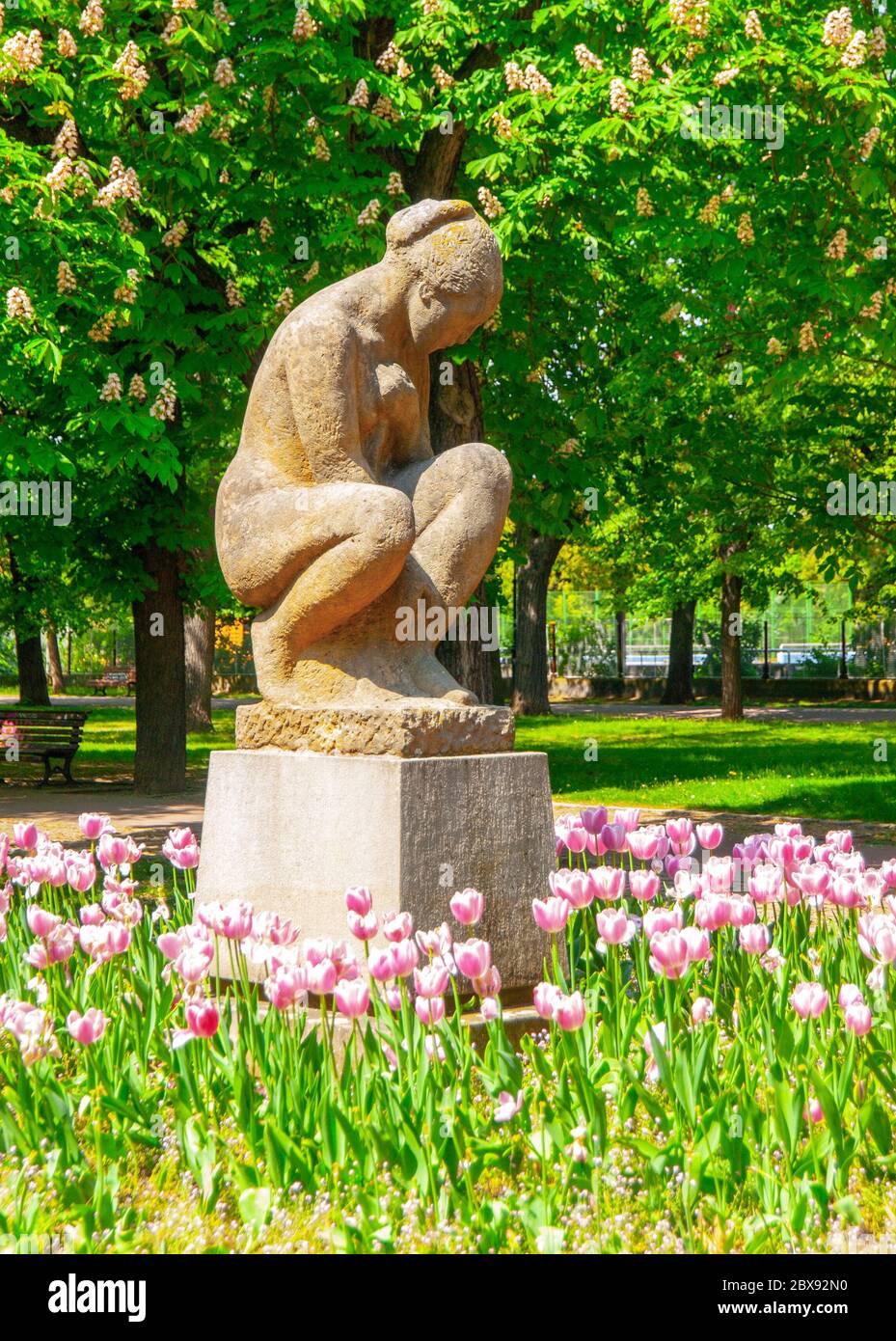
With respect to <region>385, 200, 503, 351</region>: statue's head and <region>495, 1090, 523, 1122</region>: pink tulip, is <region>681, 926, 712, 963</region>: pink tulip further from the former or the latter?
<region>385, 200, 503, 351</region>: statue's head

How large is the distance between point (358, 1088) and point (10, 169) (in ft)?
23.9

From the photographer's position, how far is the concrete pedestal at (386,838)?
4727 millimetres

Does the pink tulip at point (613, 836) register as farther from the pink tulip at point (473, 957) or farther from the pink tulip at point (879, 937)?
the pink tulip at point (473, 957)

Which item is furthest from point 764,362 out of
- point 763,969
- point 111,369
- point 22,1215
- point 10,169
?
point 22,1215

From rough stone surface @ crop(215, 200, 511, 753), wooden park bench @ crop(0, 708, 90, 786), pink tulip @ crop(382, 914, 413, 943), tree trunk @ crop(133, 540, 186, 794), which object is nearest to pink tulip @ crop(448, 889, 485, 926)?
pink tulip @ crop(382, 914, 413, 943)

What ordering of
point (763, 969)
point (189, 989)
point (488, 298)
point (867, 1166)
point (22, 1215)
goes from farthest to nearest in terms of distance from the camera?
point (488, 298) → point (763, 969) → point (189, 989) → point (867, 1166) → point (22, 1215)

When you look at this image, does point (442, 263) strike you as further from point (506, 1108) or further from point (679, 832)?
point (506, 1108)

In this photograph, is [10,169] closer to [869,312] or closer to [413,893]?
[869,312]

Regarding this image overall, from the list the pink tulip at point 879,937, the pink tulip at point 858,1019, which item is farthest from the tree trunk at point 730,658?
the pink tulip at point 858,1019

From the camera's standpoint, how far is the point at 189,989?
3.80 meters

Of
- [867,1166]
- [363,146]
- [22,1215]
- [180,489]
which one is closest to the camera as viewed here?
[22,1215]

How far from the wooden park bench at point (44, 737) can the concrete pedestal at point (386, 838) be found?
12.4 metres

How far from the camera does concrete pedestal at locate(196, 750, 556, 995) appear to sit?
15.5 feet

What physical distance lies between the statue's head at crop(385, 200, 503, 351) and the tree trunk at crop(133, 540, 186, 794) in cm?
942
